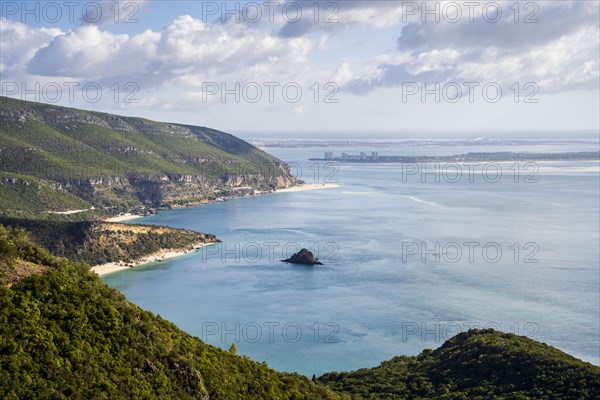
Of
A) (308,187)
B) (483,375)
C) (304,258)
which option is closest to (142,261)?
(304,258)

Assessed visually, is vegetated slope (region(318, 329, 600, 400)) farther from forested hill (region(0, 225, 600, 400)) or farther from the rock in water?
the rock in water

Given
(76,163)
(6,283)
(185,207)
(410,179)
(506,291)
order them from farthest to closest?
(410,179)
(185,207)
(76,163)
(506,291)
(6,283)

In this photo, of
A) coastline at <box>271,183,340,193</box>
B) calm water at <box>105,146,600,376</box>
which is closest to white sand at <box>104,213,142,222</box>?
calm water at <box>105,146,600,376</box>

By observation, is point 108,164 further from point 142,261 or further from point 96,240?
point 142,261

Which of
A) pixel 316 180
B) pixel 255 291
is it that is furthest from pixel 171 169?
pixel 255 291

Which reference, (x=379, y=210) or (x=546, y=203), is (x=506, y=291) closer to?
(x=379, y=210)

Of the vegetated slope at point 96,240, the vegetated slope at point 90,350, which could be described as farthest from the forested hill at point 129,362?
the vegetated slope at point 96,240
